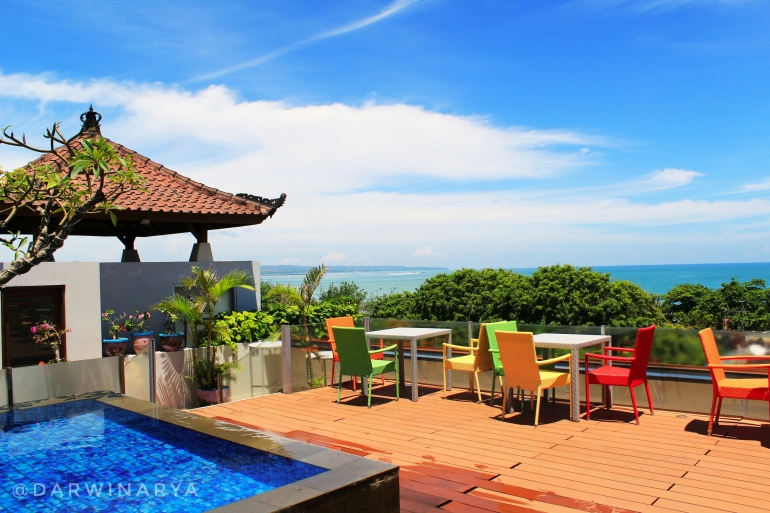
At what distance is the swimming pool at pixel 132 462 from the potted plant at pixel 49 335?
2.52 metres

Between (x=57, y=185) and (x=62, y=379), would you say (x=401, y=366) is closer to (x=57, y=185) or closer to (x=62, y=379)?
(x=62, y=379)

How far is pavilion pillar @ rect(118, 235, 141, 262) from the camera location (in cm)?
1395

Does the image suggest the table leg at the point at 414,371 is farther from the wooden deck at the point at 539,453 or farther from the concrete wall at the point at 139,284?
the concrete wall at the point at 139,284

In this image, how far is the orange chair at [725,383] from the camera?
598 cm

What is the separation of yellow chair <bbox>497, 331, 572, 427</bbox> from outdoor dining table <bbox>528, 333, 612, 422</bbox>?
99 mm

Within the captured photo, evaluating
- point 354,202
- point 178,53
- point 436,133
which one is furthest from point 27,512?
point 354,202

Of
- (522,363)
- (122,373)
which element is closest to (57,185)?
(122,373)

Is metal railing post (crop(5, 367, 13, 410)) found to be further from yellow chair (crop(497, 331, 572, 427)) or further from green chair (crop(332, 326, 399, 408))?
yellow chair (crop(497, 331, 572, 427))

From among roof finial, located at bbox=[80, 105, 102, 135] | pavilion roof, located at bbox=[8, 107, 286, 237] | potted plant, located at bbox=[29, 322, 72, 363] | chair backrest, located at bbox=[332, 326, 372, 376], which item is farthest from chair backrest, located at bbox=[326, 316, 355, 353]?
roof finial, located at bbox=[80, 105, 102, 135]

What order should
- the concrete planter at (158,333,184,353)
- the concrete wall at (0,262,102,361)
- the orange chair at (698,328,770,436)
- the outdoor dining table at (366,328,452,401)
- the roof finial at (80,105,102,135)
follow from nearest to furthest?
the orange chair at (698,328,770,436)
the outdoor dining table at (366,328,452,401)
the concrete wall at (0,262,102,361)
the concrete planter at (158,333,184,353)
the roof finial at (80,105,102,135)

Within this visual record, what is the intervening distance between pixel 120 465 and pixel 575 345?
5.12 meters

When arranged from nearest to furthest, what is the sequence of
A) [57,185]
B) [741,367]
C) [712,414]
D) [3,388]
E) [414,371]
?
[57,185] → [741,367] → [712,414] → [3,388] → [414,371]

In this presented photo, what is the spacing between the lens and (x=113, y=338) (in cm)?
1053

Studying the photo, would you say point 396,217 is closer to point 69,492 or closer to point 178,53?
point 178,53
